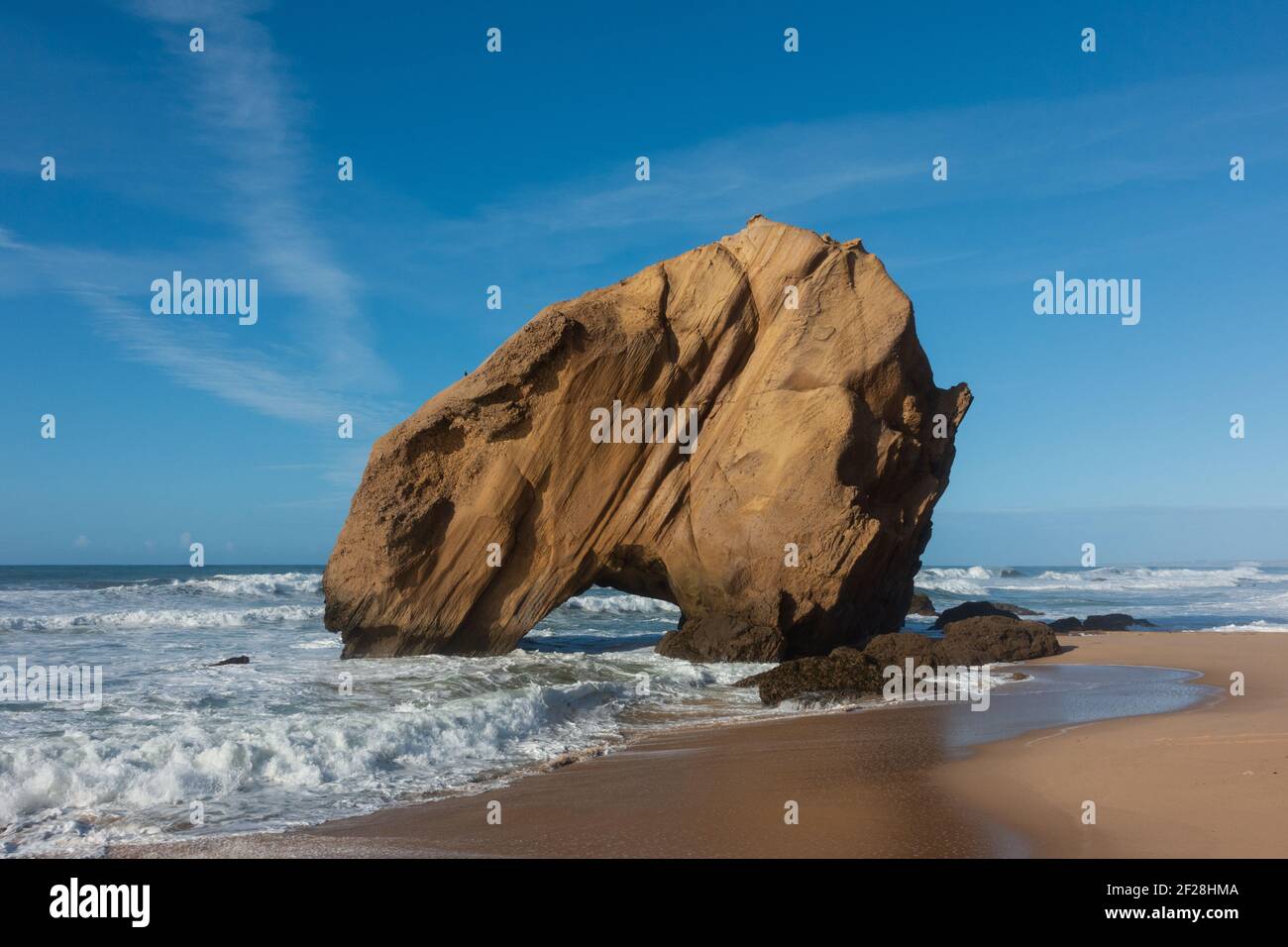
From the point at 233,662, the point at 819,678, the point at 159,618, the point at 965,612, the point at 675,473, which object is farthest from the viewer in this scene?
the point at 159,618

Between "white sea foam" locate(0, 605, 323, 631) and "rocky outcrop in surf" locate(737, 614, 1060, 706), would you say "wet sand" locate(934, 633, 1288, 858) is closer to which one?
"rocky outcrop in surf" locate(737, 614, 1060, 706)

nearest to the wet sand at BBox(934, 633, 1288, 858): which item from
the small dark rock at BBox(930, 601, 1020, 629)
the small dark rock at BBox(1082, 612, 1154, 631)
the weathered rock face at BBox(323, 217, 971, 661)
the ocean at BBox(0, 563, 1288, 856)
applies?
the ocean at BBox(0, 563, 1288, 856)

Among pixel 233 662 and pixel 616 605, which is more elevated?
pixel 233 662

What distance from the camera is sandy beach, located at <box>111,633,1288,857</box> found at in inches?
246

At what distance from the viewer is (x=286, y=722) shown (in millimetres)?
9961

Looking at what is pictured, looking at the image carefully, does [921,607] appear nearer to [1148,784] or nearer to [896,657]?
[896,657]

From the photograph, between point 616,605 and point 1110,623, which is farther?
point 616,605

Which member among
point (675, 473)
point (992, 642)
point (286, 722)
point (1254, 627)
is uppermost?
point (675, 473)

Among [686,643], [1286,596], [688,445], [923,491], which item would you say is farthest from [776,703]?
[1286,596]

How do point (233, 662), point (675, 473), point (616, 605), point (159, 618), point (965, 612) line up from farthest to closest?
point (616, 605), point (159, 618), point (965, 612), point (675, 473), point (233, 662)

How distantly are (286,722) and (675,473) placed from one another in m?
8.56

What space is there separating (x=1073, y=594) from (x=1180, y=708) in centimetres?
3834

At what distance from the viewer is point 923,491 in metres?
18.0

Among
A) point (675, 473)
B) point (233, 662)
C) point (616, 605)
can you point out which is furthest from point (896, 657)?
point (616, 605)
